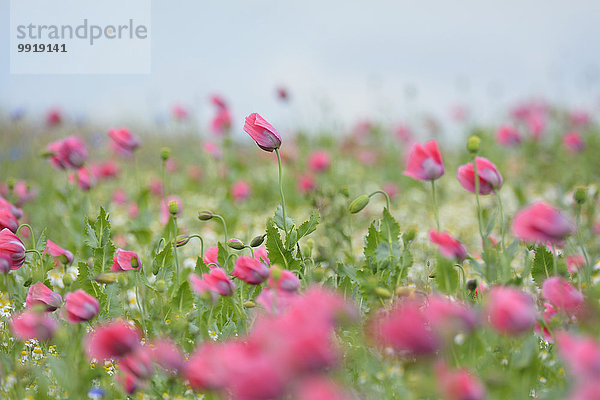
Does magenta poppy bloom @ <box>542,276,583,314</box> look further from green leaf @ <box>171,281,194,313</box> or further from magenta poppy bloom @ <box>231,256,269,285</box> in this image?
green leaf @ <box>171,281,194,313</box>

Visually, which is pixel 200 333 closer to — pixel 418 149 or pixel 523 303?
pixel 418 149

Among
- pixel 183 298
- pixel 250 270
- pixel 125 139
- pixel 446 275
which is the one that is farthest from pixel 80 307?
pixel 125 139

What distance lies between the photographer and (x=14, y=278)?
2.95 metres

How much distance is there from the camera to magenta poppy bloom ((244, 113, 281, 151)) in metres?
2.24

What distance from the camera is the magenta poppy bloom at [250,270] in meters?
1.91

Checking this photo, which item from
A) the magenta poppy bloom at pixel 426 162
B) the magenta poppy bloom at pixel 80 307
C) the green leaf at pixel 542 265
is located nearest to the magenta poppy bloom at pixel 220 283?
the magenta poppy bloom at pixel 80 307

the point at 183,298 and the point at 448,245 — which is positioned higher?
the point at 448,245

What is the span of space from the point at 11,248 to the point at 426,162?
1494 millimetres

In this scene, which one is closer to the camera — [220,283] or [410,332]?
[410,332]

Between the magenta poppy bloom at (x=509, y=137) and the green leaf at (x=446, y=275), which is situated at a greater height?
the green leaf at (x=446, y=275)

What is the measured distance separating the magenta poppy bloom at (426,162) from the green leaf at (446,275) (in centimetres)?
32

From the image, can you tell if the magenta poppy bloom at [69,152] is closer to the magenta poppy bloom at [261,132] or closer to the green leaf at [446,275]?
the magenta poppy bloom at [261,132]

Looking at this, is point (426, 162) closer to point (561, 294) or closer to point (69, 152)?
point (561, 294)

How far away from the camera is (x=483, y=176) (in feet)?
7.32
